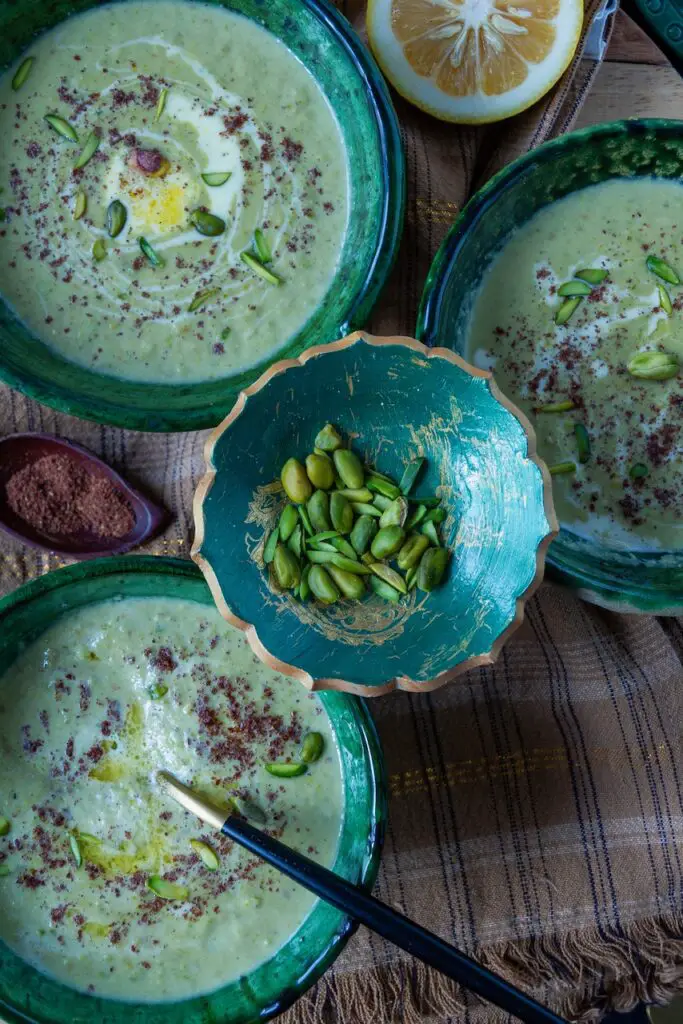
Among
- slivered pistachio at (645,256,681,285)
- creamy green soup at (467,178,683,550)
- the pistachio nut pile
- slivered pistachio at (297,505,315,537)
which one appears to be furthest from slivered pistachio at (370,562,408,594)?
slivered pistachio at (645,256,681,285)

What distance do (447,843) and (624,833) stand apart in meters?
0.32

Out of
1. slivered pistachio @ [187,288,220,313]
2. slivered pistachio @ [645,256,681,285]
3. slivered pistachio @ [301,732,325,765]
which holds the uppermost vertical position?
slivered pistachio @ [645,256,681,285]

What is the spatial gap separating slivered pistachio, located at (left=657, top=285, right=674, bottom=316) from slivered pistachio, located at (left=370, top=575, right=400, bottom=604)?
672 millimetres

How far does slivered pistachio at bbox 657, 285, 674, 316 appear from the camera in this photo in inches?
66.0

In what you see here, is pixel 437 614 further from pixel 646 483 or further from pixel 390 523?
pixel 646 483

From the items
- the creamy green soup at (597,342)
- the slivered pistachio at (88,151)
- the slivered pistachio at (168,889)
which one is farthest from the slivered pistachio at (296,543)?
the slivered pistachio at (88,151)

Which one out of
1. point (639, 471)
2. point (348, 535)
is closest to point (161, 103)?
point (348, 535)

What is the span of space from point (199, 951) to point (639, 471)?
1.05 m

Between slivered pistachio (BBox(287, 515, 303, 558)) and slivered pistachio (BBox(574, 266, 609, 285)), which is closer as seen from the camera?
slivered pistachio (BBox(287, 515, 303, 558))

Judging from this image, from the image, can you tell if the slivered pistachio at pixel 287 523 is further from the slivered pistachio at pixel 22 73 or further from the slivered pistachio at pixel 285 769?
the slivered pistachio at pixel 22 73

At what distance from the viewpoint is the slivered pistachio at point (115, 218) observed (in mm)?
1609

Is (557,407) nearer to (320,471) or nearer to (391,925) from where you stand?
(320,471)

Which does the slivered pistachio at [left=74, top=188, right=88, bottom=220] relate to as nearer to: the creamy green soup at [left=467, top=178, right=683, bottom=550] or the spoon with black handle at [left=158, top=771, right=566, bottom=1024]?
the creamy green soup at [left=467, top=178, right=683, bottom=550]

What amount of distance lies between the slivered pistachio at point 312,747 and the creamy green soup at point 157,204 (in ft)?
1.96
